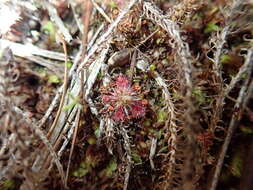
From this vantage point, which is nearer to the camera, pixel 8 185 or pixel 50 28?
pixel 8 185

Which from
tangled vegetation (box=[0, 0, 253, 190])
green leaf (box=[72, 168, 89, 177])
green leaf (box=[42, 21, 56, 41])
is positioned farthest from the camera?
green leaf (box=[42, 21, 56, 41])

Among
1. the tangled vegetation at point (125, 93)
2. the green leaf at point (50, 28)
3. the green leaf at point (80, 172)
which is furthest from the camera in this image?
the green leaf at point (50, 28)

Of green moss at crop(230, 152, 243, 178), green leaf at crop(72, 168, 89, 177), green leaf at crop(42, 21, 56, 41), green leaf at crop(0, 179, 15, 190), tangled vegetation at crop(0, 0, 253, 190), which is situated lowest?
green leaf at crop(0, 179, 15, 190)

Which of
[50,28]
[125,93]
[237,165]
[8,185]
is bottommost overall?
[8,185]

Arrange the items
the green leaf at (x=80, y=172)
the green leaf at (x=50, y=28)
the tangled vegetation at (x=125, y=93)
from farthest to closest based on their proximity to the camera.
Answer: the green leaf at (x=50, y=28) < the green leaf at (x=80, y=172) < the tangled vegetation at (x=125, y=93)

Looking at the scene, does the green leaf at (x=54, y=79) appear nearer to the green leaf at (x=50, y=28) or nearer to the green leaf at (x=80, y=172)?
the green leaf at (x=50, y=28)

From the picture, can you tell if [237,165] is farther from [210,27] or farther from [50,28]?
[50,28]

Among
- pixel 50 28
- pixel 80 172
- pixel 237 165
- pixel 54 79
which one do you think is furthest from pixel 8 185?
pixel 237 165

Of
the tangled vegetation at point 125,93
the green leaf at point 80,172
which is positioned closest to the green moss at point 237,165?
the tangled vegetation at point 125,93

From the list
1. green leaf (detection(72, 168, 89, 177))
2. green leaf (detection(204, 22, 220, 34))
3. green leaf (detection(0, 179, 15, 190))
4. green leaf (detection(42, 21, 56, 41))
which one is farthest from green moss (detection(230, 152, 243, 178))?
green leaf (detection(42, 21, 56, 41))

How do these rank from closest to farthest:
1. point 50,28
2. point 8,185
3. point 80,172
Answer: point 8,185 < point 80,172 < point 50,28

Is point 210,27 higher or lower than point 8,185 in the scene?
higher

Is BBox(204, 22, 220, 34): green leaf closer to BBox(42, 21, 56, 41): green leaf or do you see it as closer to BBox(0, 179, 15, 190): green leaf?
BBox(42, 21, 56, 41): green leaf

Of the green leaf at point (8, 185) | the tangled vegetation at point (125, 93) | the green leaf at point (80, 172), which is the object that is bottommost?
the green leaf at point (8, 185)
